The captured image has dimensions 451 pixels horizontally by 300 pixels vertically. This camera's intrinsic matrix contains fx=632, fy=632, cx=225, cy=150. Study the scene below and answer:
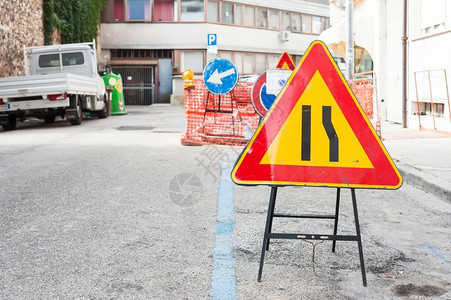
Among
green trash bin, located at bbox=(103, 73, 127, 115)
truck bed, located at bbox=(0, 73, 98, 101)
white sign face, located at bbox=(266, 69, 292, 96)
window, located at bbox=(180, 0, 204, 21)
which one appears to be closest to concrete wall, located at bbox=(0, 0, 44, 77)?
green trash bin, located at bbox=(103, 73, 127, 115)

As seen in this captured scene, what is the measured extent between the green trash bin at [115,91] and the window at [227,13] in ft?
51.0

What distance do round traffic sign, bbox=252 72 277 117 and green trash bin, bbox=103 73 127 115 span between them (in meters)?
17.2

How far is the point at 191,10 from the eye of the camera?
39219 millimetres

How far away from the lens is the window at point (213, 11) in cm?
3962

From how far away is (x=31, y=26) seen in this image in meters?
25.6

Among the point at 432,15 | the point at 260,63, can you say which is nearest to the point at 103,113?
the point at 432,15

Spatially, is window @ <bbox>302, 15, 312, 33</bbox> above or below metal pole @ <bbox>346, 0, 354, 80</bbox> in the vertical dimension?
above

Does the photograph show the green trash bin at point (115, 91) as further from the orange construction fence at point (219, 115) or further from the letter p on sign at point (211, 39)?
the orange construction fence at point (219, 115)

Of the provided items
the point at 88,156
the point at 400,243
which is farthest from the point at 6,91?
the point at 400,243

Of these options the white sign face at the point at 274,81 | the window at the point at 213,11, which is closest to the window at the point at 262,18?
the window at the point at 213,11

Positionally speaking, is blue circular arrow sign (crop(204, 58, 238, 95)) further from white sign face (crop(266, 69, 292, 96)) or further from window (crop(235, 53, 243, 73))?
window (crop(235, 53, 243, 73))

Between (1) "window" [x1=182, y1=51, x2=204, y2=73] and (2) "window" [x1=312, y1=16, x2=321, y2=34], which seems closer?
(1) "window" [x1=182, y1=51, x2=204, y2=73]

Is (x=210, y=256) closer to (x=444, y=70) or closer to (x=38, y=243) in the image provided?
(x=38, y=243)

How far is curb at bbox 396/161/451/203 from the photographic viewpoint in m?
6.82
